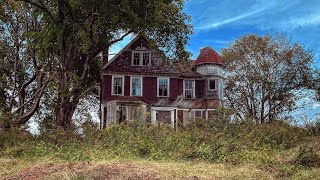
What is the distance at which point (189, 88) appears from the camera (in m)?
36.4

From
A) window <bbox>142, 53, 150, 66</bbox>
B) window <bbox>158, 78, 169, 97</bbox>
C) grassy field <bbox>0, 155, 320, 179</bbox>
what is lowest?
grassy field <bbox>0, 155, 320, 179</bbox>

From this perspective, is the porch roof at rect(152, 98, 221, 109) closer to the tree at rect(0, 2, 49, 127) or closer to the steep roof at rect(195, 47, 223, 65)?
the steep roof at rect(195, 47, 223, 65)

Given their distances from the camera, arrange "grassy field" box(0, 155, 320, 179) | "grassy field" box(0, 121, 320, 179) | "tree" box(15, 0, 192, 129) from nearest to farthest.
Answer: "grassy field" box(0, 155, 320, 179) → "grassy field" box(0, 121, 320, 179) → "tree" box(15, 0, 192, 129)

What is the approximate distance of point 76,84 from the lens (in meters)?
24.4

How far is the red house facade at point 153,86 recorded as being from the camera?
33.9 meters

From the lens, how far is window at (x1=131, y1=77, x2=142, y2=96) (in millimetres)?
34594

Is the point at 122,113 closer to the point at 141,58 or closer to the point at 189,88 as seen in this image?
the point at 141,58

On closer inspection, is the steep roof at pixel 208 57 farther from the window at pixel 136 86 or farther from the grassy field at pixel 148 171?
the grassy field at pixel 148 171

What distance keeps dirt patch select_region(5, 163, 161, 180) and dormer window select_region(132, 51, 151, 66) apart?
25054 mm

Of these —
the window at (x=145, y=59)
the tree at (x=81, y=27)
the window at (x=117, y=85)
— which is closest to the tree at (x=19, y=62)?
the tree at (x=81, y=27)

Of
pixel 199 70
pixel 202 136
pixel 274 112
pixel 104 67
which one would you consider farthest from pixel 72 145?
pixel 274 112

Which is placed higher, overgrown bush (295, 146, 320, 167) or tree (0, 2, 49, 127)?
tree (0, 2, 49, 127)

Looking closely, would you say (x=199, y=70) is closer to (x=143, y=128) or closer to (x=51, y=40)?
(x=51, y=40)

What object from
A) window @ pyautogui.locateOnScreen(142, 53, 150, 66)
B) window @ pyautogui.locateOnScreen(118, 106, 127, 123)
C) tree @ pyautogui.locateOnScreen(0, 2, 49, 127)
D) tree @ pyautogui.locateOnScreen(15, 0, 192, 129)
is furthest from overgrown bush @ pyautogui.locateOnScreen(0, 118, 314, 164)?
window @ pyautogui.locateOnScreen(142, 53, 150, 66)
